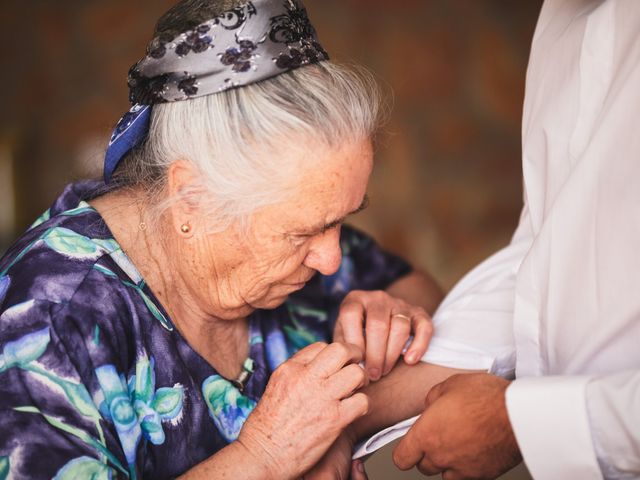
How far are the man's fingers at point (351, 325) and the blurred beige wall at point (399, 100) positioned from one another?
3094 millimetres

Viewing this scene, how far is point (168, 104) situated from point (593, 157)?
2.71ft

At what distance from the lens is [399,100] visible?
4895 millimetres

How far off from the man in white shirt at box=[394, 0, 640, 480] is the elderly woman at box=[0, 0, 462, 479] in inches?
10.0

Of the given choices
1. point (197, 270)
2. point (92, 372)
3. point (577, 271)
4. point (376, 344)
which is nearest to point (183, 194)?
point (197, 270)

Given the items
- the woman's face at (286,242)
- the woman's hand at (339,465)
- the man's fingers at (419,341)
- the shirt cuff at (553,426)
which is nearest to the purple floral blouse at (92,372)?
the woman's face at (286,242)

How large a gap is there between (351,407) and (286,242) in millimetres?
360

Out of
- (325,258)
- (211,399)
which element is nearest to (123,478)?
(211,399)

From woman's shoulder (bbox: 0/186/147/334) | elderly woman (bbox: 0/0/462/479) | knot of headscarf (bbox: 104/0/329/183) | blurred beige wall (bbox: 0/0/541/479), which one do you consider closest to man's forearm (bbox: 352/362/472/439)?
elderly woman (bbox: 0/0/462/479)

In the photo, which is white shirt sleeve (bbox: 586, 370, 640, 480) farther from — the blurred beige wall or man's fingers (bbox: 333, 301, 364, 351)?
the blurred beige wall

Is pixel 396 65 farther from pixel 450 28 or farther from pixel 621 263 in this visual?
pixel 621 263

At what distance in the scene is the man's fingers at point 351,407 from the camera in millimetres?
1523

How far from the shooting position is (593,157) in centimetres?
141

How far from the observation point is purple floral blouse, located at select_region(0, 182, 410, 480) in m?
1.35

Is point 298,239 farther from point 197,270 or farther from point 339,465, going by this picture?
point 339,465
